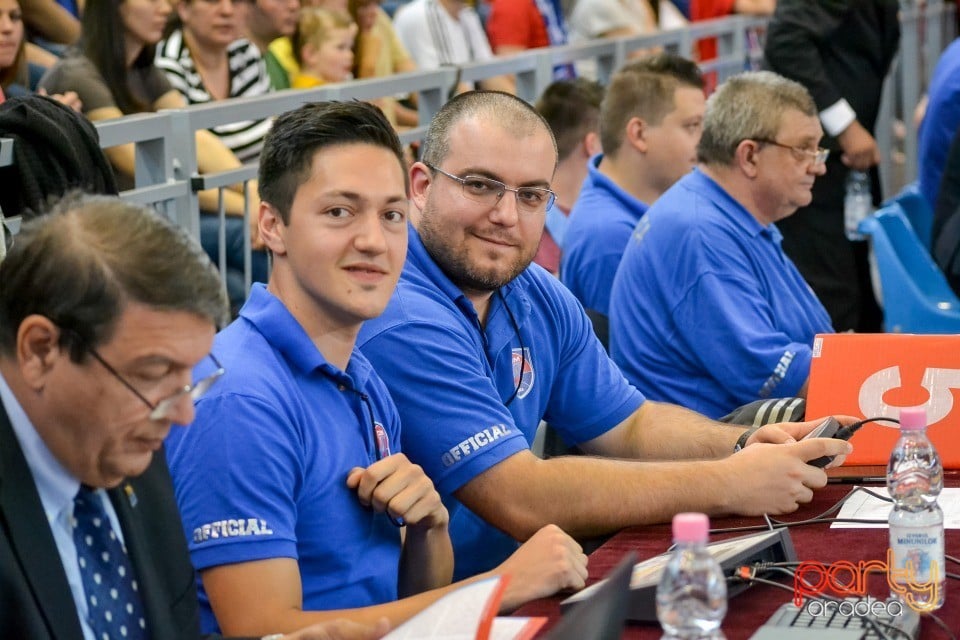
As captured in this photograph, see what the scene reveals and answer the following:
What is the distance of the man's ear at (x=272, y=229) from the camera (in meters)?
2.46

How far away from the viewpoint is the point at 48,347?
1.77m

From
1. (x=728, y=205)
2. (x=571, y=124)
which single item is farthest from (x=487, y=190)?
(x=571, y=124)

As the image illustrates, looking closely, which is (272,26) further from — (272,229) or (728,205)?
(272,229)

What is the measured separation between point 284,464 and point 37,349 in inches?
21.8

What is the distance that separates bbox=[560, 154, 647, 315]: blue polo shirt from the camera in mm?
4645

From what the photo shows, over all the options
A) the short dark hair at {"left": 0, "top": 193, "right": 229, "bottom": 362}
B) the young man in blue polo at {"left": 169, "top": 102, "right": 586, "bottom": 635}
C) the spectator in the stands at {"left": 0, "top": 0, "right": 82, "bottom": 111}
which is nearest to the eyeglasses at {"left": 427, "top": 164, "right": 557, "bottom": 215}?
the young man in blue polo at {"left": 169, "top": 102, "right": 586, "bottom": 635}

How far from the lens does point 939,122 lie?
570 centimetres

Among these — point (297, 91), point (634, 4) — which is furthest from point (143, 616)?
point (634, 4)

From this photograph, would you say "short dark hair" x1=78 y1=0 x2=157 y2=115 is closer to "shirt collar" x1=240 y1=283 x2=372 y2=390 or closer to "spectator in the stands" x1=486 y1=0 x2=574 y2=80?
"shirt collar" x1=240 y1=283 x2=372 y2=390

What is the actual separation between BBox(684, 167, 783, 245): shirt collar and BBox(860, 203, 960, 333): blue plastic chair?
4.44ft

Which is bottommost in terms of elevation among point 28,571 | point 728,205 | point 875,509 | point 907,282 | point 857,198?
point 857,198

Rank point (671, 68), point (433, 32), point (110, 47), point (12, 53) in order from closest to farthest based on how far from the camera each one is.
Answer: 1. point (12, 53)
2. point (110, 47)
3. point (671, 68)
4. point (433, 32)

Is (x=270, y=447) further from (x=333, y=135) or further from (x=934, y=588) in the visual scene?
(x=934, y=588)

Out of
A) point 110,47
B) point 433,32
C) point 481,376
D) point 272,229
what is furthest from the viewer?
point 433,32
